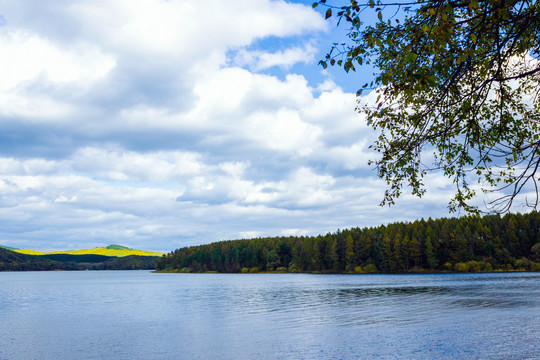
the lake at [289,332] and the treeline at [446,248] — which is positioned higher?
the treeline at [446,248]

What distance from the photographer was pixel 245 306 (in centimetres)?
5434

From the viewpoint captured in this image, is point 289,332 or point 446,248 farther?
point 446,248

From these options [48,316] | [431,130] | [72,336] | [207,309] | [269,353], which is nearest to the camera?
[431,130]

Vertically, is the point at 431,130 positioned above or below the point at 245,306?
above

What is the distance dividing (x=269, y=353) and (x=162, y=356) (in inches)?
253

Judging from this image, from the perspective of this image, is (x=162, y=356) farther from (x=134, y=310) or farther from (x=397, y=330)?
(x=134, y=310)

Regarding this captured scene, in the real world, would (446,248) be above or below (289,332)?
above

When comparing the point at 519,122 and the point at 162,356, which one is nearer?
the point at 519,122

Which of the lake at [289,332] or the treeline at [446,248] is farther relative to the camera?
the treeline at [446,248]

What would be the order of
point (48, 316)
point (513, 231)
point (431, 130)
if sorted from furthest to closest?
point (513, 231)
point (48, 316)
point (431, 130)

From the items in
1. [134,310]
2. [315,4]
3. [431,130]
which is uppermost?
[315,4]

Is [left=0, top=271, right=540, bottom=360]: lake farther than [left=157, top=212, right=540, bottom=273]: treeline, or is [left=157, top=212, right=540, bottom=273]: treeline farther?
[left=157, top=212, right=540, bottom=273]: treeline

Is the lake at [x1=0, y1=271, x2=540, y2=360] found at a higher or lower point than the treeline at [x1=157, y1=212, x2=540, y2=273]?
lower

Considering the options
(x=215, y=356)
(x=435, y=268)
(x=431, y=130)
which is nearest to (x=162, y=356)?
(x=215, y=356)
